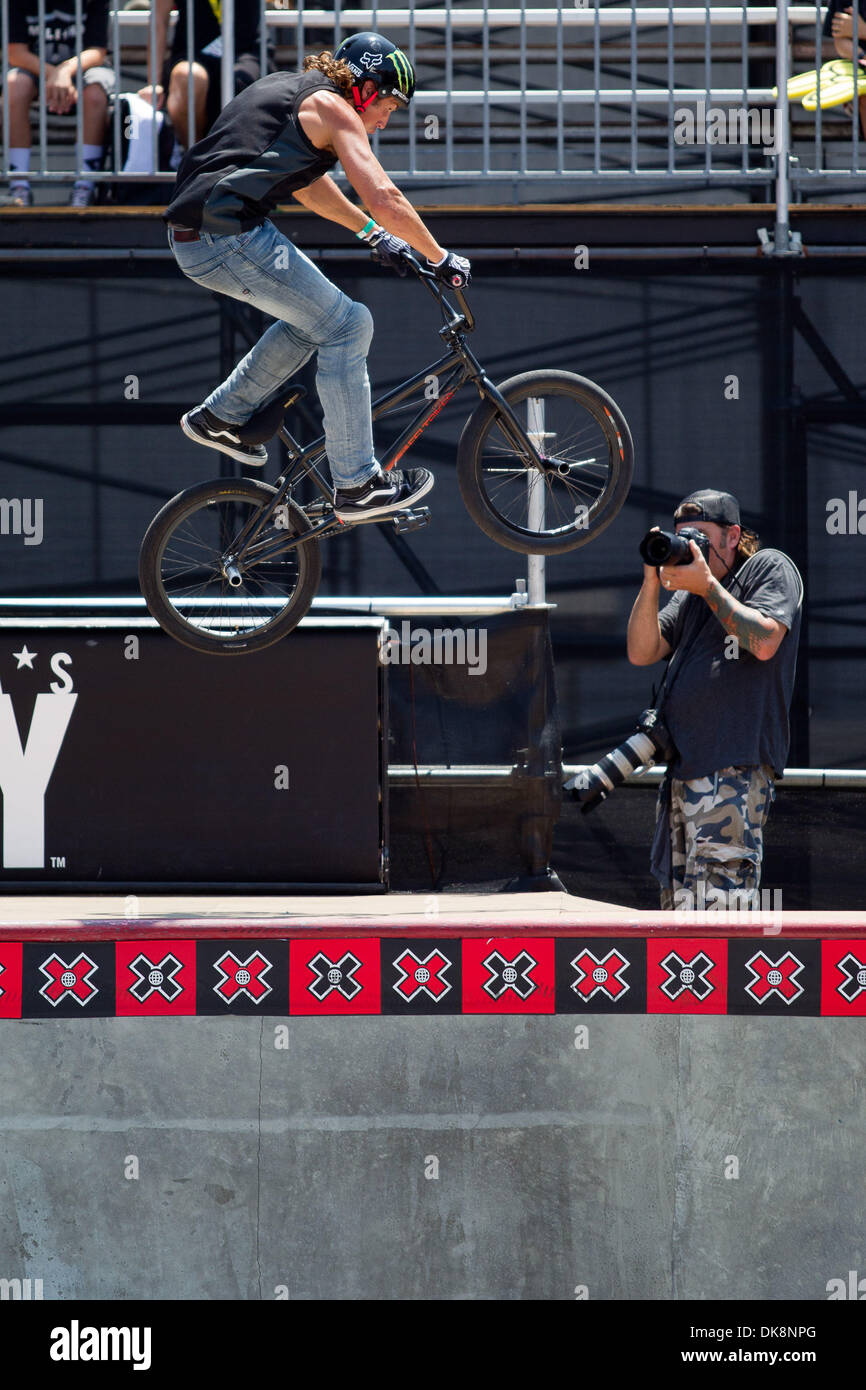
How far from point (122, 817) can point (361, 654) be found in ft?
3.49

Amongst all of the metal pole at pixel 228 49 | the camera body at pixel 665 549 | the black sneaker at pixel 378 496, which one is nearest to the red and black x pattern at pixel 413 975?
the camera body at pixel 665 549

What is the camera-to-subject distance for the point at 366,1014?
4832mm

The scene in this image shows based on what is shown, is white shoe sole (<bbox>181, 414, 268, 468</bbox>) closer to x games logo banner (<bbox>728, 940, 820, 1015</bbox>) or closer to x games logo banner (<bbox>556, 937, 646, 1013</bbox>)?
x games logo banner (<bbox>556, 937, 646, 1013</bbox>)

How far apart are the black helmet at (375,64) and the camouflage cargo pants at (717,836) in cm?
270

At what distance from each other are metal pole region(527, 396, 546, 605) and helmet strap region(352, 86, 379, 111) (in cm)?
118

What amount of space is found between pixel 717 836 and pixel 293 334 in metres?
2.39

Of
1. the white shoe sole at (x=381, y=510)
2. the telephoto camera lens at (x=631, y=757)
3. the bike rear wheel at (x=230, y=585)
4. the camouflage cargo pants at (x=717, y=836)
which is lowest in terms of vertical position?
the camouflage cargo pants at (x=717, y=836)

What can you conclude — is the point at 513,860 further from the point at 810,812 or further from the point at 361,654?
the point at 810,812

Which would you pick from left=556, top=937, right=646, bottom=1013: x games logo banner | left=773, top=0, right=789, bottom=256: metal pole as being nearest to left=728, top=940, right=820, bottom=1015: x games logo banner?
left=556, top=937, right=646, bottom=1013: x games logo banner

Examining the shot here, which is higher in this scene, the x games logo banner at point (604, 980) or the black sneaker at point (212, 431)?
the black sneaker at point (212, 431)

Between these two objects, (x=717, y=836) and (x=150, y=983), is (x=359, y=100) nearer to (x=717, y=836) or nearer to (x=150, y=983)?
(x=717, y=836)

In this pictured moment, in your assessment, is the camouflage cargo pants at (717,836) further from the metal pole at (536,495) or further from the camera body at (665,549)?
the metal pole at (536,495)

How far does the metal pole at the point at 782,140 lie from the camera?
7957mm

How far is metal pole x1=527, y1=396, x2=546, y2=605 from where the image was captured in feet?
19.8
